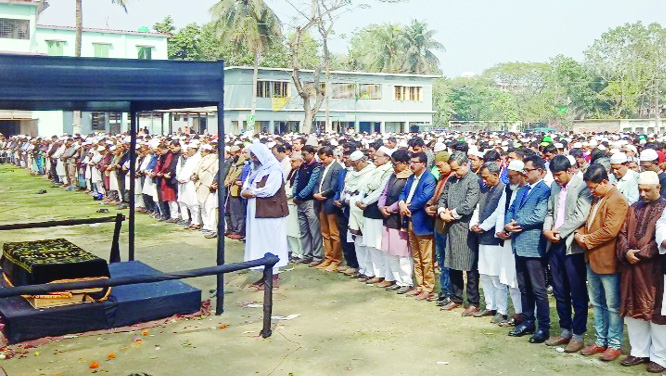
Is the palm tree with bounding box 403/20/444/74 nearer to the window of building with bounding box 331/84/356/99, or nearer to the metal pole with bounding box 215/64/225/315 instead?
the window of building with bounding box 331/84/356/99

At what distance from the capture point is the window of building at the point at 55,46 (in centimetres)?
5053

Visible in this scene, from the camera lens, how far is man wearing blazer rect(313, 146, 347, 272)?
10.6m

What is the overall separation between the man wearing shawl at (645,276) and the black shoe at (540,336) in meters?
0.85

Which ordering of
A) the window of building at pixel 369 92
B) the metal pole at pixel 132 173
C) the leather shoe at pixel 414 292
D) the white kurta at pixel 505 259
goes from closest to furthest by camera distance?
the white kurta at pixel 505 259 < the leather shoe at pixel 414 292 < the metal pole at pixel 132 173 < the window of building at pixel 369 92

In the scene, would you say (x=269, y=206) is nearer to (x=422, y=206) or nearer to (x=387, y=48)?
(x=422, y=206)

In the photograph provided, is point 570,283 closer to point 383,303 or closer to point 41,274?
point 383,303

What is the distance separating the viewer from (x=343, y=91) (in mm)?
55656

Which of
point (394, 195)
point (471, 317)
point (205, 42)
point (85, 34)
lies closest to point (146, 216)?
point (394, 195)

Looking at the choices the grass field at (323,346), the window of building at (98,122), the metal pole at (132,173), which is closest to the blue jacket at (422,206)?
the grass field at (323,346)

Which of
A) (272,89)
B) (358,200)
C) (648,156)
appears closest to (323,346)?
(358,200)

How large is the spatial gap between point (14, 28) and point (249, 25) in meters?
14.6

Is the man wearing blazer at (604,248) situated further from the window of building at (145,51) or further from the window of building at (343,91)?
the window of building at (343,91)

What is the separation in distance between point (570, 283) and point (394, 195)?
2930 millimetres

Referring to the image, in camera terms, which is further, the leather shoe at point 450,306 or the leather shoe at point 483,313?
the leather shoe at point 450,306
